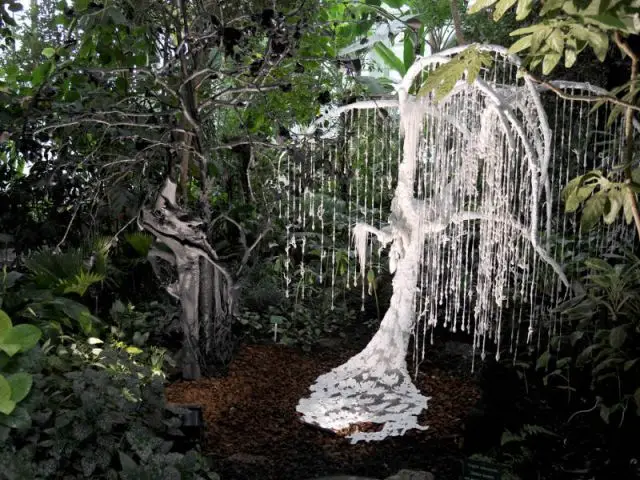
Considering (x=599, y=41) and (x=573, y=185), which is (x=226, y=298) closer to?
(x=573, y=185)

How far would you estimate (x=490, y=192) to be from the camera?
3.33m

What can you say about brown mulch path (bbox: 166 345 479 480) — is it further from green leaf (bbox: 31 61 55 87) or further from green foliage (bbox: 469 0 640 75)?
green foliage (bbox: 469 0 640 75)

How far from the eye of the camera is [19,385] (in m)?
2.11

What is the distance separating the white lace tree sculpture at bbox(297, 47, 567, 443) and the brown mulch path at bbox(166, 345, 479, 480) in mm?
100

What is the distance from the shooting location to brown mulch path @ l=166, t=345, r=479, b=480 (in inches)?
117

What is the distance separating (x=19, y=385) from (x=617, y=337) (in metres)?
2.61

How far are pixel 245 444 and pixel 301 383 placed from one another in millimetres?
777

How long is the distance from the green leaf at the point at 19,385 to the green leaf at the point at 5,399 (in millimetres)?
49

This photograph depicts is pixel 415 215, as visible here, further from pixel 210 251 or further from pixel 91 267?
pixel 91 267

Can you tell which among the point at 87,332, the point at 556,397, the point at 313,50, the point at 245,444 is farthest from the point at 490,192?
the point at 87,332

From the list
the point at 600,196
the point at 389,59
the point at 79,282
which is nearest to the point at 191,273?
the point at 79,282

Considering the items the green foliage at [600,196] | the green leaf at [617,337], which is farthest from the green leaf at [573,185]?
the green leaf at [617,337]

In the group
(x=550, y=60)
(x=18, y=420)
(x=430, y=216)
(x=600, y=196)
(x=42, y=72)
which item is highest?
(x=42, y=72)

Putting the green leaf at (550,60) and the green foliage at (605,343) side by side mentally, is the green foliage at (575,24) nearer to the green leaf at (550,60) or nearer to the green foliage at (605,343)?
the green leaf at (550,60)
